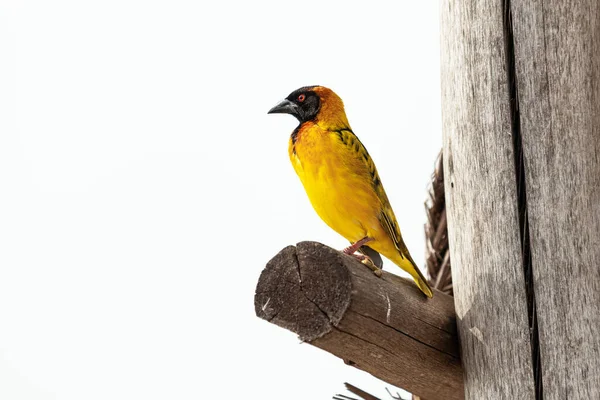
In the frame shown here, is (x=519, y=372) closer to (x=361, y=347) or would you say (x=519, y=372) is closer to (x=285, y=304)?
(x=361, y=347)

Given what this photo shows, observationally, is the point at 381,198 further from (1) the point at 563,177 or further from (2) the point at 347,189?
(1) the point at 563,177

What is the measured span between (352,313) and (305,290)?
0.12 m

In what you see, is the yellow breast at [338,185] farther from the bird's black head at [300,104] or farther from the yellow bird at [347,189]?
the bird's black head at [300,104]

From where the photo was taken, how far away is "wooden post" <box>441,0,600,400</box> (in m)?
1.86

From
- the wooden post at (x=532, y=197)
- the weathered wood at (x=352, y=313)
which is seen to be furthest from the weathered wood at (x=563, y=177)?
the weathered wood at (x=352, y=313)

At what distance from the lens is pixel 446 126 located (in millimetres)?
2178

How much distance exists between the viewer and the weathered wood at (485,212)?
1.92 m

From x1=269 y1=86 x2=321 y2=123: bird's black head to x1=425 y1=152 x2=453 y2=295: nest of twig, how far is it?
22.9 inches

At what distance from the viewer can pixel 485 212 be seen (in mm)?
1993

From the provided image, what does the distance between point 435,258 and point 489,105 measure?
3.93 feet

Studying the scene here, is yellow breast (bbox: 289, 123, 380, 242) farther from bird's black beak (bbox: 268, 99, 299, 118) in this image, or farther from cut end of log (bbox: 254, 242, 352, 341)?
cut end of log (bbox: 254, 242, 352, 341)

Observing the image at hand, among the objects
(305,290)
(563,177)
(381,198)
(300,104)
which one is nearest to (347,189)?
(381,198)

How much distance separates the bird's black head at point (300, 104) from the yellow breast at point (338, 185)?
0.25 meters

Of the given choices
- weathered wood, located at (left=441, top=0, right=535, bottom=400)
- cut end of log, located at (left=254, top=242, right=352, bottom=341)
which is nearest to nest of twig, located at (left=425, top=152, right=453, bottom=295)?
weathered wood, located at (left=441, top=0, right=535, bottom=400)
